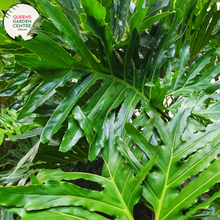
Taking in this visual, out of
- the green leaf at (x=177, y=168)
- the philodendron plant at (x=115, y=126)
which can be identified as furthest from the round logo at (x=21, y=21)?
the green leaf at (x=177, y=168)

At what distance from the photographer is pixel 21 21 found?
0.59m

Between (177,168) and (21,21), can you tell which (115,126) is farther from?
(21,21)

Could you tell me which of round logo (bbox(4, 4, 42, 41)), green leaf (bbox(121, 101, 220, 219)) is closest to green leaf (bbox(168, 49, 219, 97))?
green leaf (bbox(121, 101, 220, 219))

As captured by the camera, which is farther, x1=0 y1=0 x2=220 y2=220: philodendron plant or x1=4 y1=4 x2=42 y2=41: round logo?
x1=4 y1=4 x2=42 y2=41: round logo

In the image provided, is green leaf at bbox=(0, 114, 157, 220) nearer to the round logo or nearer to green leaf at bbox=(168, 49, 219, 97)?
green leaf at bbox=(168, 49, 219, 97)

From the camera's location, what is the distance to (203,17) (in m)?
0.76

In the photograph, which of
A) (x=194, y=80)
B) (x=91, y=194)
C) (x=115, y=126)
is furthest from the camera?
(x=194, y=80)

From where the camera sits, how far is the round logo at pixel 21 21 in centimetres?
55

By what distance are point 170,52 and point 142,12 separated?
249 mm

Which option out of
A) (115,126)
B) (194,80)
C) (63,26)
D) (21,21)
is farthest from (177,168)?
(21,21)

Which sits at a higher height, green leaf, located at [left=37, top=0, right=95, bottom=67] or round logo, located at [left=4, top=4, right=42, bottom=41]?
green leaf, located at [left=37, top=0, right=95, bottom=67]

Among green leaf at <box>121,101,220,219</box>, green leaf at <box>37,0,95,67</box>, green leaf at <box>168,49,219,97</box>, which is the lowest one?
green leaf at <box>121,101,220,219</box>

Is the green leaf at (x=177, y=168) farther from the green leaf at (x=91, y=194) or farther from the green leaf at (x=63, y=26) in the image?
the green leaf at (x=63, y=26)

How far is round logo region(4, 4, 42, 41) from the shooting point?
0.55 metres
